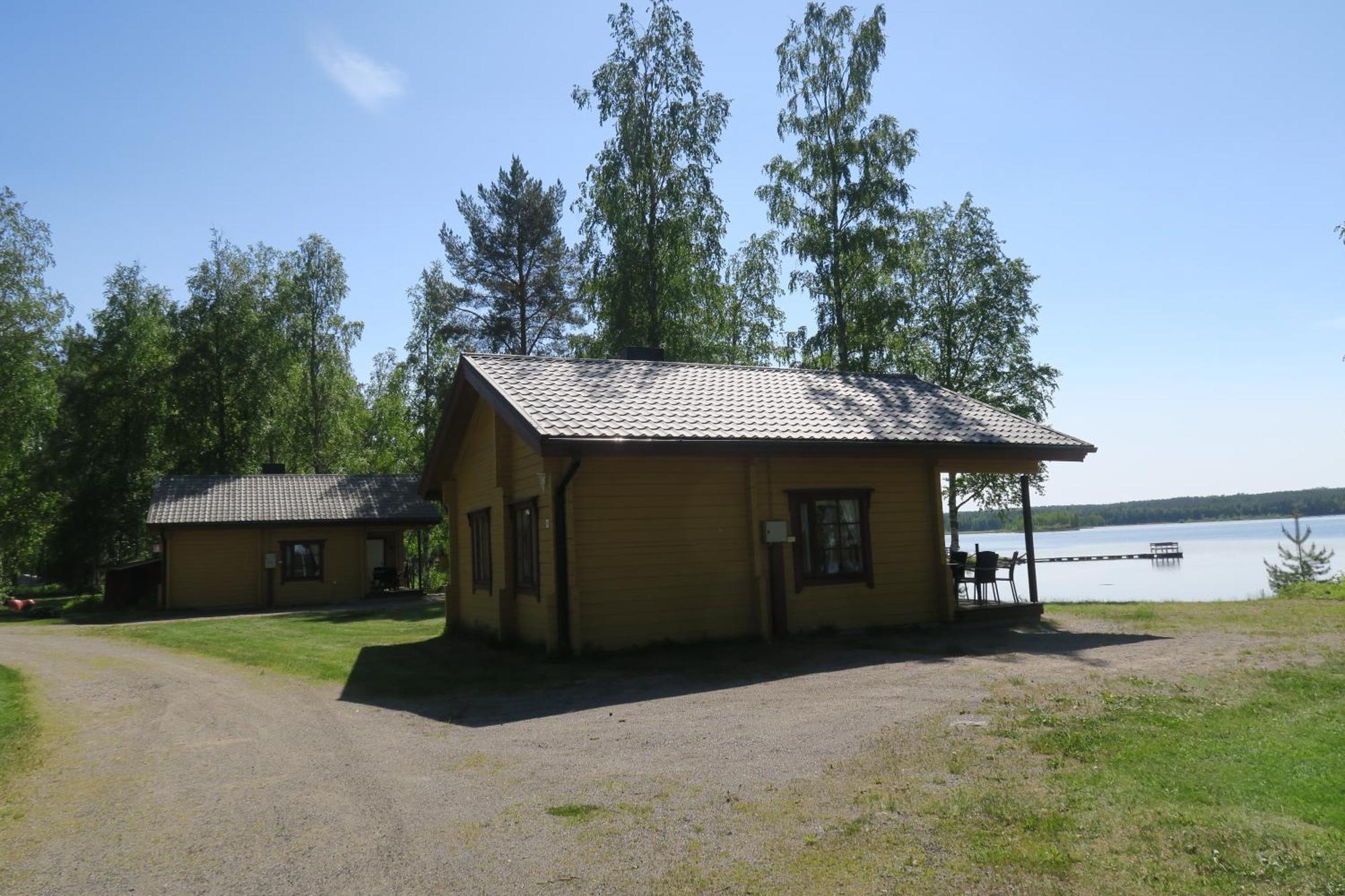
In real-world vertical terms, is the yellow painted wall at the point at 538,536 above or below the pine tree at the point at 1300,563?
above

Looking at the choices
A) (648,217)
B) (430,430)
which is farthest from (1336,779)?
(430,430)

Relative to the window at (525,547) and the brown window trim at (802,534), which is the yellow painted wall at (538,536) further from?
the brown window trim at (802,534)

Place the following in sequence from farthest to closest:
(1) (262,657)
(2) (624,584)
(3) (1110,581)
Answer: (3) (1110,581) < (1) (262,657) < (2) (624,584)

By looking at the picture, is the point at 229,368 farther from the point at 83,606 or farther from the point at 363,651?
the point at 363,651

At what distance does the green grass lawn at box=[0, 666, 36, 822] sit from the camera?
6.15 meters

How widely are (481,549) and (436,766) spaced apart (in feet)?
26.7

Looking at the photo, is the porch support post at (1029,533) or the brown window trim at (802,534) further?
the porch support post at (1029,533)

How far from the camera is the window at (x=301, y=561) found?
26.3m

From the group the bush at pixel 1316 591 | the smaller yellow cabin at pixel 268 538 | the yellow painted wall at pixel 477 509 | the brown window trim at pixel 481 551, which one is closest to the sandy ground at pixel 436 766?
the yellow painted wall at pixel 477 509

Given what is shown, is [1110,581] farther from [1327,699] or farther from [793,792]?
[793,792]

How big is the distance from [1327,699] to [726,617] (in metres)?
6.39

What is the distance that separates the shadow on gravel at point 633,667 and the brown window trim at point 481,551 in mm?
1262

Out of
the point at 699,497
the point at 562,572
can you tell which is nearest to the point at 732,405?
the point at 699,497

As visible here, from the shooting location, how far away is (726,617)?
38.6ft
